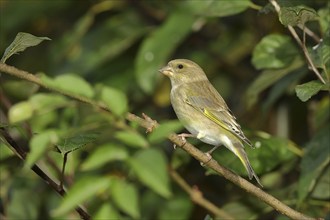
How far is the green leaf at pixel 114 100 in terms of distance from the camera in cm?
182

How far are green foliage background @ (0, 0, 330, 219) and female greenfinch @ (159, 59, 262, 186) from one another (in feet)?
0.31

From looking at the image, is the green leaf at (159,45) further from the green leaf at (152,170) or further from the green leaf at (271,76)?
the green leaf at (152,170)

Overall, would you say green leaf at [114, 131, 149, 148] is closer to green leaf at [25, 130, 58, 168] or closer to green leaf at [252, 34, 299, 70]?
green leaf at [25, 130, 58, 168]

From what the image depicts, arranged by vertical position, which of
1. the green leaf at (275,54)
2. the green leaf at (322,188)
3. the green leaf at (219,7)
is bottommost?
the green leaf at (322,188)

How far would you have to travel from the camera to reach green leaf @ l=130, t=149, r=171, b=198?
1.65 meters

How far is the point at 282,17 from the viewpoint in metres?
3.09

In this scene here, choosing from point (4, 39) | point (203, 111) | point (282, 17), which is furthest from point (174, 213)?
point (4, 39)

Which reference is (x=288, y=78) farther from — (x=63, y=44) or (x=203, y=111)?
(x=63, y=44)

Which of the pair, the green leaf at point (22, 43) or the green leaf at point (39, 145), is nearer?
the green leaf at point (39, 145)

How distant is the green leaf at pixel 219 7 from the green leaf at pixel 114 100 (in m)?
2.04

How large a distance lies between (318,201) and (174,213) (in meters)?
0.84

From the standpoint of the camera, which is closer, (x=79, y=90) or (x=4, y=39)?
(x=79, y=90)

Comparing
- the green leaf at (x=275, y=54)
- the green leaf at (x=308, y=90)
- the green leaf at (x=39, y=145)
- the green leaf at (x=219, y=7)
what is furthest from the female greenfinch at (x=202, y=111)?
the green leaf at (x=39, y=145)

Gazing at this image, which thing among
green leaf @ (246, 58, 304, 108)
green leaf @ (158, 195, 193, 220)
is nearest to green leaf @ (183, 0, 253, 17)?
green leaf @ (246, 58, 304, 108)
